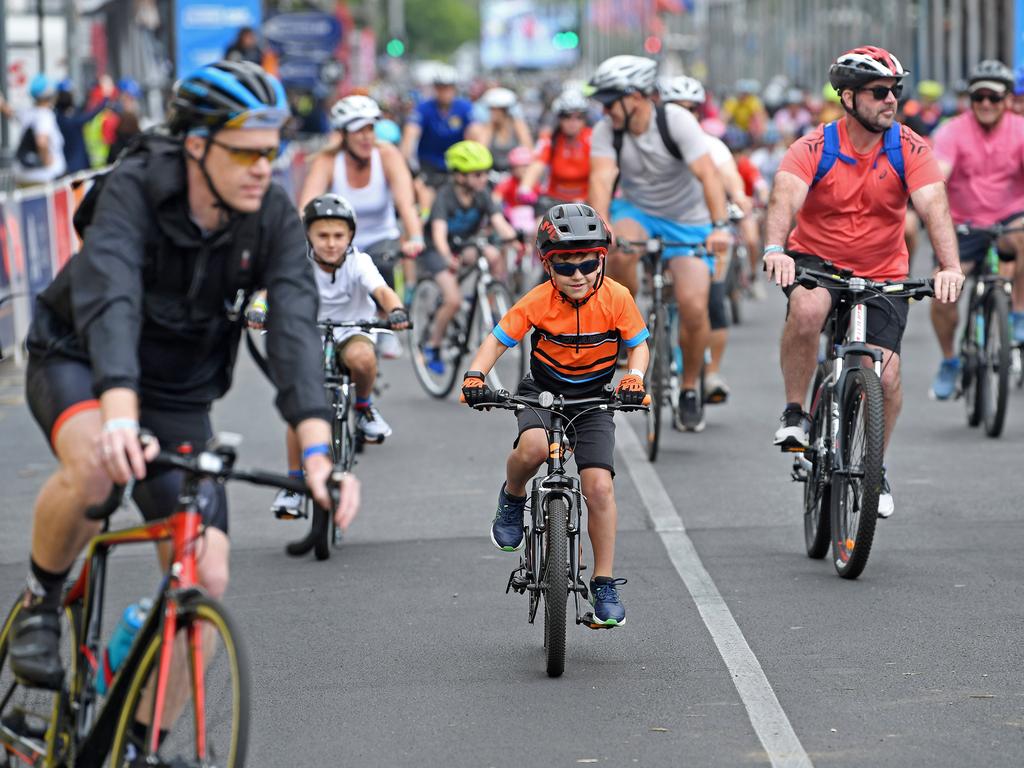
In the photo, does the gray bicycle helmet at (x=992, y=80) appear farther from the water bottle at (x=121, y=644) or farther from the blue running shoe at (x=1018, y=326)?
the water bottle at (x=121, y=644)

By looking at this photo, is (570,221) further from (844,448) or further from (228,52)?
(228,52)

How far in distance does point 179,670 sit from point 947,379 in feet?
28.1

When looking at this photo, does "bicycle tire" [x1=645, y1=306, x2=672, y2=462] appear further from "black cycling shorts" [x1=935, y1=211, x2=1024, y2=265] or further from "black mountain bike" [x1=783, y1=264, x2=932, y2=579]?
"black mountain bike" [x1=783, y1=264, x2=932, y2=579]

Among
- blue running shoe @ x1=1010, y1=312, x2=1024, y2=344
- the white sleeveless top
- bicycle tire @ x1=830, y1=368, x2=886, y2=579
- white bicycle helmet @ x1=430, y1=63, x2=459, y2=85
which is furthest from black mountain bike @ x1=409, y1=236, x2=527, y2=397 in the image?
white bicycle helmet @ x1=430, y1=63, x2=459, y2=85

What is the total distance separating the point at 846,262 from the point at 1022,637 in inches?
90.3

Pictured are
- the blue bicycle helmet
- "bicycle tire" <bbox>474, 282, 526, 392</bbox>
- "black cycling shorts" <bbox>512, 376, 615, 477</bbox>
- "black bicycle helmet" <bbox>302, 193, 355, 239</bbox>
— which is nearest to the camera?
the blue bicycle helmet

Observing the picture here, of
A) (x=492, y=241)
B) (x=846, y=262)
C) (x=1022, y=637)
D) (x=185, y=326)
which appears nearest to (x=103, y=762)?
(x=185, y=326)

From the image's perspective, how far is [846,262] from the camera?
340 inches

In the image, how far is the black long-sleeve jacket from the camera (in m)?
4.51

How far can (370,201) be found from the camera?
1151 cm

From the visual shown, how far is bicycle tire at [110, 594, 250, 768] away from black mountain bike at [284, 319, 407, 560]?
3985 millimetres

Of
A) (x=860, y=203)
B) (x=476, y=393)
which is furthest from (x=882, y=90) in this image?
(x=476, y=393)

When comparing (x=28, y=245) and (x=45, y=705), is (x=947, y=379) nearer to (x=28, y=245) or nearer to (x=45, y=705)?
(x=28, y=245)

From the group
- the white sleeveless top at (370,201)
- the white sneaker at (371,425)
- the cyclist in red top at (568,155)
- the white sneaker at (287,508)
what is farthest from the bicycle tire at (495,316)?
the white sneaker at (287,508)
